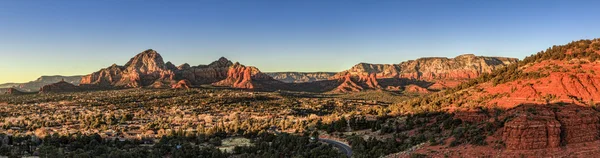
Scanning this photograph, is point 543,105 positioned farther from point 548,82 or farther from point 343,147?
point 343,147

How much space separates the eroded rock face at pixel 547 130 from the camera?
30.1 m

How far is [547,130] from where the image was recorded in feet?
99.8

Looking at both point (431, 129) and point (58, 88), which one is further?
point (58, 88)

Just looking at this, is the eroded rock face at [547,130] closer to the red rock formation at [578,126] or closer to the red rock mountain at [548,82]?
the red rock formation at [578,126]

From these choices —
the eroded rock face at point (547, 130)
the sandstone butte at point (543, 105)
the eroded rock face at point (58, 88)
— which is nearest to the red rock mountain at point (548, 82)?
the sandstone butte at point (543, 105)

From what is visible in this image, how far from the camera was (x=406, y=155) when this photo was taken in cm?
3778

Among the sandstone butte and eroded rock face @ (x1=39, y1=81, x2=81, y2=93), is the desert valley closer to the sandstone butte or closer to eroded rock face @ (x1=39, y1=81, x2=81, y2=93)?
the sandstone butte

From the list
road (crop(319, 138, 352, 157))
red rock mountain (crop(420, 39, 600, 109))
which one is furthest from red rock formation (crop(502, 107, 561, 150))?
road (crop(319, 138, 352, 157))

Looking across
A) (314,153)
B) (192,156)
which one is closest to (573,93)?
(314,153)

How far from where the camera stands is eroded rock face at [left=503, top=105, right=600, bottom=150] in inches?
1185

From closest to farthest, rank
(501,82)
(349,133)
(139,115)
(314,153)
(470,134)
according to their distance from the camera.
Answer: (470,134) → (314,153) → (501,82) → (349,133) → (139,115)

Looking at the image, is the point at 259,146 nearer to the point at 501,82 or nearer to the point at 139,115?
Result: the point at 501,82

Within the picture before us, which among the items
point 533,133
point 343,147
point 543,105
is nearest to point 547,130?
point 533,133

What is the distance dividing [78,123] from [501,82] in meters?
89.9
